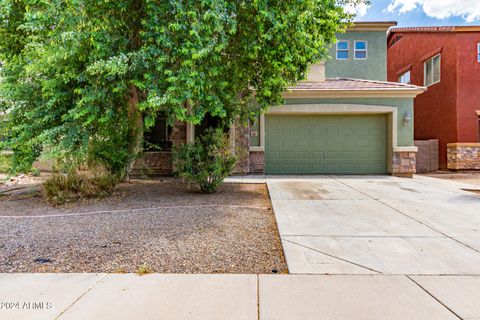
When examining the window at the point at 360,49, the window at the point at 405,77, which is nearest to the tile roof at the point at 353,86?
the window at the point at 360,49

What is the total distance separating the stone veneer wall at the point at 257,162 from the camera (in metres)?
11.7

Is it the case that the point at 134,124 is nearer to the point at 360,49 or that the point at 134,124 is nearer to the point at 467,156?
the point at 360,49

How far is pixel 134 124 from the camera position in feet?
24.8

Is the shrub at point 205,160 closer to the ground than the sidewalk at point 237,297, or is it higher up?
higher up

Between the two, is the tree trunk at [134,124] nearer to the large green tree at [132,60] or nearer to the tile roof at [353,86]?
the large green tree at [132,60]

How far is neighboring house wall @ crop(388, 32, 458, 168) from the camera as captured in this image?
15125 mm

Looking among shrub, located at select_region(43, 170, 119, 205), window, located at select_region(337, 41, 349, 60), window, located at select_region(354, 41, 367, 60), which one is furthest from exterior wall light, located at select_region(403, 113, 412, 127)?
shrub, located at select_region(43, 170, 119, 205)

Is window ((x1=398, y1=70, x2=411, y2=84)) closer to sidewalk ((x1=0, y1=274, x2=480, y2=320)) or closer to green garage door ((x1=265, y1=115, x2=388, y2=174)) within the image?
green garage door ((x1=265, y1=115, x2=388, y2=174))

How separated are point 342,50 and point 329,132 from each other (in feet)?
19.2

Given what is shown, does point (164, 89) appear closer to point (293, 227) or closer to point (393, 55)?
point (293, 227)

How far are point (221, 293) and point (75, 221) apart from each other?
11.6 feet

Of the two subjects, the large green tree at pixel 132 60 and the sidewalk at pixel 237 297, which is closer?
the sidewalk at pixel 237 297

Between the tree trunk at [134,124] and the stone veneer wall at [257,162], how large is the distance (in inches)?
185

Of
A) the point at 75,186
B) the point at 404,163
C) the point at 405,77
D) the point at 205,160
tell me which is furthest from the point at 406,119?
the point at 75,186
